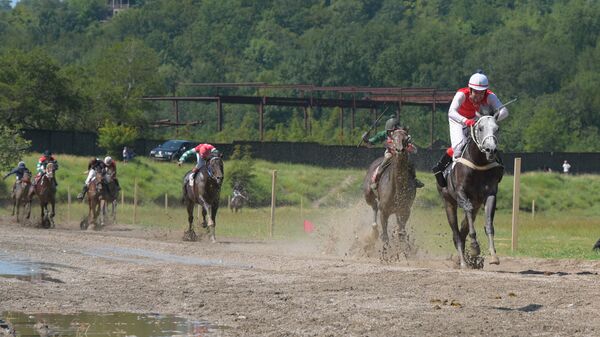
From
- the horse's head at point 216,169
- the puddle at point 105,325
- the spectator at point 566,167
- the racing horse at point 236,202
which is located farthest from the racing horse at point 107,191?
the spectator at point 566,167

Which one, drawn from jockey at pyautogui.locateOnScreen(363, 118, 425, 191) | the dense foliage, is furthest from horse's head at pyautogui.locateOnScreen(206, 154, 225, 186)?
the dense foliage


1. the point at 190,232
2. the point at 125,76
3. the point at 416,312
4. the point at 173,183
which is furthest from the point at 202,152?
the point at 125,76

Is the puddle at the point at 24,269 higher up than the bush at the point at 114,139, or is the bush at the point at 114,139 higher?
the bush at the point at 114,139

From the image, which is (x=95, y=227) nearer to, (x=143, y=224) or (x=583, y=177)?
(x=143, y=224)

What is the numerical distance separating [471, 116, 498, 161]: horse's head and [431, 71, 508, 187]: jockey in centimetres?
50

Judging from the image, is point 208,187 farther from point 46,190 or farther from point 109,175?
point 109,175

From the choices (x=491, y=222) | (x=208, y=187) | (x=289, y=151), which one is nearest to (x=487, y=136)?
(x=491, y=222)

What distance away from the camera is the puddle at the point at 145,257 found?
867 inches

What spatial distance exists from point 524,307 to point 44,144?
186 feet

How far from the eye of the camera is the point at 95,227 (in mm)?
37750

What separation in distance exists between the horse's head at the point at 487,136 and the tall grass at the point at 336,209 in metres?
6.27

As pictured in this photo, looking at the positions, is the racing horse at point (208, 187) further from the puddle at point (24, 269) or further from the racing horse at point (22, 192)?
the racing horse at point (22, 192)

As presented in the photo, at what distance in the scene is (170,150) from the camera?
7300 cm

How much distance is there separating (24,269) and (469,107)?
6.46 m
